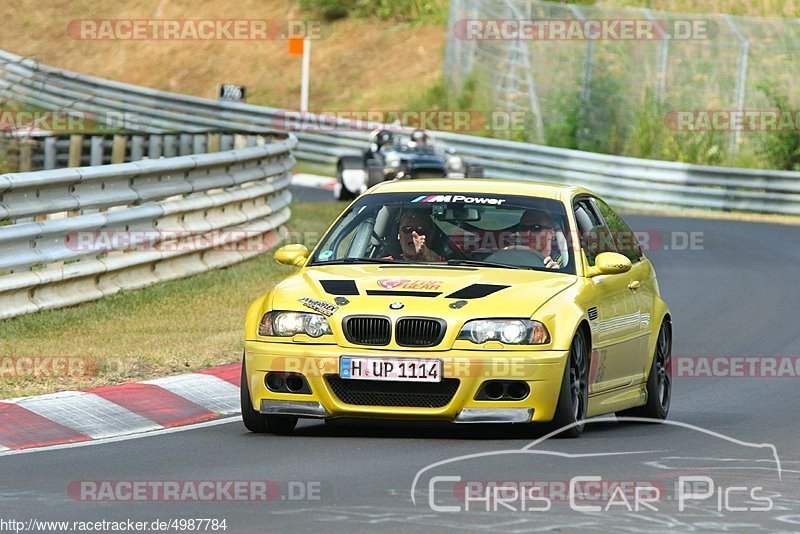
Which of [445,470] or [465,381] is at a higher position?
[465,381]

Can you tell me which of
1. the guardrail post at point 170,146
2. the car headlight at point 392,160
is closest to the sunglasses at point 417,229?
the guardrail post at point 170,146

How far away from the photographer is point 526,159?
3388 centimetres

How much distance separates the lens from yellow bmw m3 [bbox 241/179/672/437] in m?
9.13

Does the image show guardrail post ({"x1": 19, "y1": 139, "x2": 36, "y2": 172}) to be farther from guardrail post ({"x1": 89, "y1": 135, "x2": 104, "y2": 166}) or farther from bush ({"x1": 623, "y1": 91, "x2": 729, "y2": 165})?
bush ({"x1": 623, "y1": 91, "x2": 729, "y2": 165})

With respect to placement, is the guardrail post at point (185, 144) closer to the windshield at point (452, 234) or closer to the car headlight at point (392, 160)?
the car headlight at point (392, 160)

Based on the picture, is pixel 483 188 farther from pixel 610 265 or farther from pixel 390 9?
pixel 390 9

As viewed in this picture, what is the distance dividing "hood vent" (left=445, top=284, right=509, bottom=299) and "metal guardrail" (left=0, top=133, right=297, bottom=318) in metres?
4.86

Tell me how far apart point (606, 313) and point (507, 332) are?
1.15m

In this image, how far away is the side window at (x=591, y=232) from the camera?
411 inches

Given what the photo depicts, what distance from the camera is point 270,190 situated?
65.8 ft

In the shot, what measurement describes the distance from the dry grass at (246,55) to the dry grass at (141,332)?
3008 cm

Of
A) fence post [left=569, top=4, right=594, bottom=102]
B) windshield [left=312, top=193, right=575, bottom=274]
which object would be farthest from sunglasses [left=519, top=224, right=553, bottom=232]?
fence post [left=569, top=4, right=594, bottom=102]

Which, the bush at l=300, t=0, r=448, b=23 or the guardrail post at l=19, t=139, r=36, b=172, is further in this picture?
the bush at l=300, t=0, r=448, b=23

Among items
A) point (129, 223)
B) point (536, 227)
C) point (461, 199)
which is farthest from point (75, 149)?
point (536, 227)
